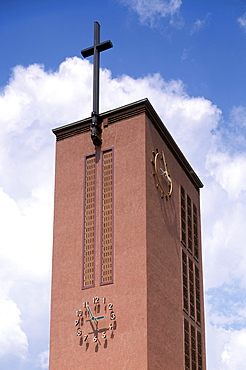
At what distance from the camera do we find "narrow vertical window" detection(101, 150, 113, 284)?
3181 centimetres

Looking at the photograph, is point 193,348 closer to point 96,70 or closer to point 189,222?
point 189,222

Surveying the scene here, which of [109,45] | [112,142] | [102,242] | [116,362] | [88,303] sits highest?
[109,45]

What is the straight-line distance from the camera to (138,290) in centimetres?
3061

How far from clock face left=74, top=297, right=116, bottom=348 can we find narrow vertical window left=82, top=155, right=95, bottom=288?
39.4 inches

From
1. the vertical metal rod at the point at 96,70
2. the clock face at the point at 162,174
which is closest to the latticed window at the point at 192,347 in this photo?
the clock face at the point at 162,174

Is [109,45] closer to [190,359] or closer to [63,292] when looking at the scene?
[63,292]

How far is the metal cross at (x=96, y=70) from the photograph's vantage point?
34.2 meters

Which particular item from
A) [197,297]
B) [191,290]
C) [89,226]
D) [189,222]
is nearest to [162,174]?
[89,226]

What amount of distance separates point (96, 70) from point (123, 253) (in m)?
9.40

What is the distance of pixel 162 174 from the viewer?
34.2 meters

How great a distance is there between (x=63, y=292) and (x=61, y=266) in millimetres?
1211

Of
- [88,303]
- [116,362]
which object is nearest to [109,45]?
[88,303]

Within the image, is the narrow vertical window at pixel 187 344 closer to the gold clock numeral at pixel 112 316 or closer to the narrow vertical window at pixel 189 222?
the narrow vertical window at pixel 189 222

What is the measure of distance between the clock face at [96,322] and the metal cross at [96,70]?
734cm
